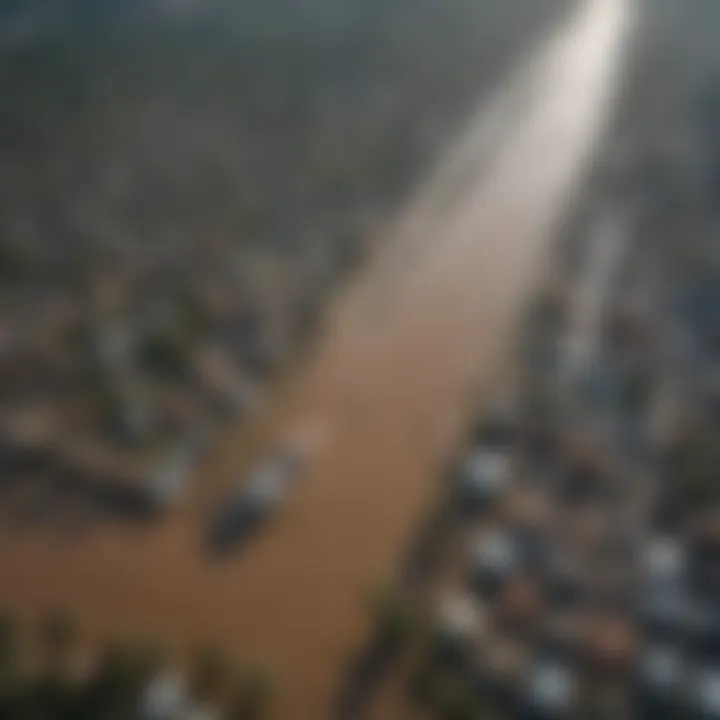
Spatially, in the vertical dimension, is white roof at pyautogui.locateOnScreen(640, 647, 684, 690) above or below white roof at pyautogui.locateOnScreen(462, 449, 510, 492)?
below

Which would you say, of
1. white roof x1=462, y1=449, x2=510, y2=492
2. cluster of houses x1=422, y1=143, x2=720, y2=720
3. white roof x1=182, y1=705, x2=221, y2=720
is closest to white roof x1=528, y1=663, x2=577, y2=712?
cluster of houses x1=422, y1=143, x2=720, y2=720

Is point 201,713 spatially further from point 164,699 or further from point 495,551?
point 495,551

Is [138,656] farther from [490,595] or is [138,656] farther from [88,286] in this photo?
[88,286]

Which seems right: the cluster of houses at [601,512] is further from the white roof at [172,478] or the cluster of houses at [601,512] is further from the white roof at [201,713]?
the white roof at [172,478]

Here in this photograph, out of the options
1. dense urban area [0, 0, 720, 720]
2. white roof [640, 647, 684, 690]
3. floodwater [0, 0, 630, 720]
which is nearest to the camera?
white roof [640, 647, 684, 690]

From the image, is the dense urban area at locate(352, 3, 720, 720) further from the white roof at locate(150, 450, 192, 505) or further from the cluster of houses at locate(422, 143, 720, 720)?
the white roof at locate(150, 450, 192, 505)
